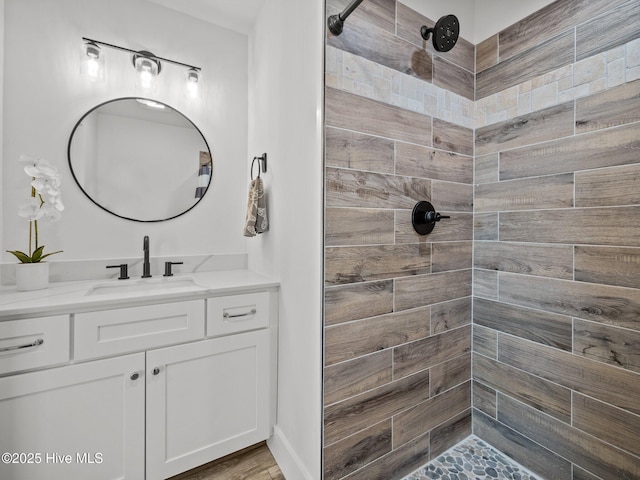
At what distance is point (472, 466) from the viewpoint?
4.85 feet

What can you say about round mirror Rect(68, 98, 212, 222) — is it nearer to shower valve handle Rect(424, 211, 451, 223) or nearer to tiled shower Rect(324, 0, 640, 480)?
tiled shower Rect(324, 0, 640, 480)

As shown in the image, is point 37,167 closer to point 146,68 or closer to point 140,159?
point 140,159

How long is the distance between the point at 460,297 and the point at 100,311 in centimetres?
172

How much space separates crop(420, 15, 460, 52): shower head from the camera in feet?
4.16

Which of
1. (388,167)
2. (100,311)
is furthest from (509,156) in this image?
(100,311)

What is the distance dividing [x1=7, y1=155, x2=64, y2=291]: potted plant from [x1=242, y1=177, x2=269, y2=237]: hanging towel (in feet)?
2.87

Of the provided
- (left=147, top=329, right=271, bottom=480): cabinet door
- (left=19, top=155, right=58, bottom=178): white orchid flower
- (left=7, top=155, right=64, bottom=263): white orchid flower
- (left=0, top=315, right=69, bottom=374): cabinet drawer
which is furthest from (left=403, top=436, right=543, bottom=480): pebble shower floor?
(left=19, top=155, right=58, bottom=178): white orchid flower

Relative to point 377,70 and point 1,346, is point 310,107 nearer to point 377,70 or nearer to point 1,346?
point 377,70

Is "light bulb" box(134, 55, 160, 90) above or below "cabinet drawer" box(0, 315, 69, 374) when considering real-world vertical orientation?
above

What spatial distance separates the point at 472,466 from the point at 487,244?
1.13m

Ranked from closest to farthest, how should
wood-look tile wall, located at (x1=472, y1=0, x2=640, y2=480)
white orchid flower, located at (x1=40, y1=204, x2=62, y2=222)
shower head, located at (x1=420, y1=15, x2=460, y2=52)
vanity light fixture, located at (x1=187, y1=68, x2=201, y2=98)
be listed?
wood-look tile wall, located at (x1=472, y1=0, x2=640, y2=480) < shower head, located at (x1=420, y1=15, x2=460, y2=52) < white orchid flower, located at (x1=40, y1=204, x2=62, y2=222) < vanity light fixture, located at (x1=187, y1=68, x2=201, y2=98)

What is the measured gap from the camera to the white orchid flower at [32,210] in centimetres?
133

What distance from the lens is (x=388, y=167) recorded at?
133cm

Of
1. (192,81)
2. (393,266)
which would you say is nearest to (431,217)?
(393,266)
